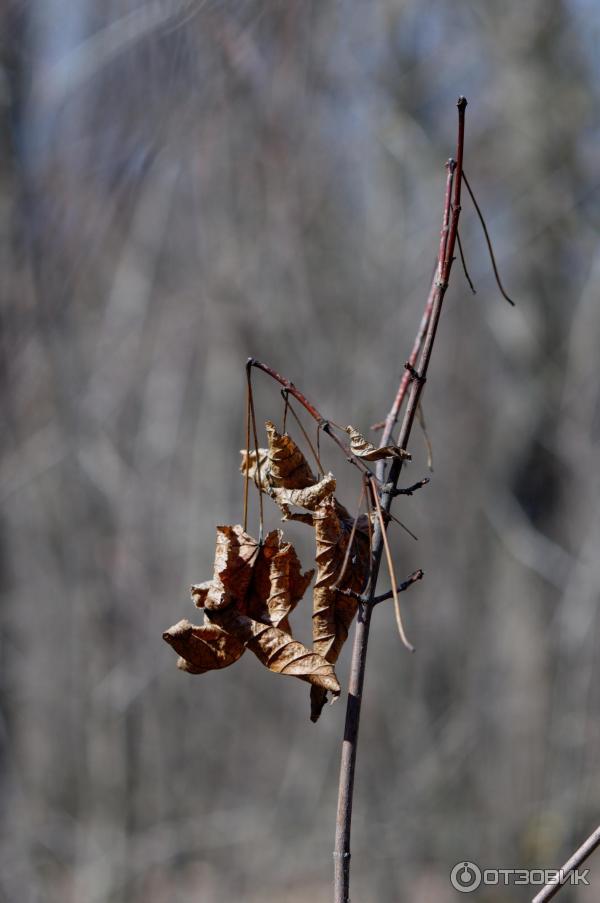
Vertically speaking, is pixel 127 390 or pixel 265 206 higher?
pixel 265 206

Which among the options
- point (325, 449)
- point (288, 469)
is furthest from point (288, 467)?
point (325, 449)

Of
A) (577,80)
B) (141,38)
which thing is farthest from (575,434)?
(141,38)

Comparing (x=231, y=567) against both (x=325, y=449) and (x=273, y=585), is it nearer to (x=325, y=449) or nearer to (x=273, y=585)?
(x=273, y=585)

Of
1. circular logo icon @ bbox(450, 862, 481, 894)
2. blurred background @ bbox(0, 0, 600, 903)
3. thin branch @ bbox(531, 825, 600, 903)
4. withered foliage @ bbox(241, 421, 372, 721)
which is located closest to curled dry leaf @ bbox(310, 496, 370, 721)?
withered foliage @ bbox(241, 421, 372, 721)

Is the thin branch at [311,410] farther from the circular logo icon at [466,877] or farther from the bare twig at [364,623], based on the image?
the circular logo icon at [466,877]

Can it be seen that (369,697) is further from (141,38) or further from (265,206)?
(141,38)

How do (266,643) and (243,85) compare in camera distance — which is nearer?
(266,643)

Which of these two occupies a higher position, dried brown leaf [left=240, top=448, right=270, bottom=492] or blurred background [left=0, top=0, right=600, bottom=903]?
blurred background [left=0, top=0, right=600, bottom=903]

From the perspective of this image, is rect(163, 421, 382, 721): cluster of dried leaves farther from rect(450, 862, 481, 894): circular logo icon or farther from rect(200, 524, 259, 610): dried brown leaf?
rect(450, 862, 481, 894): circular logo icon
